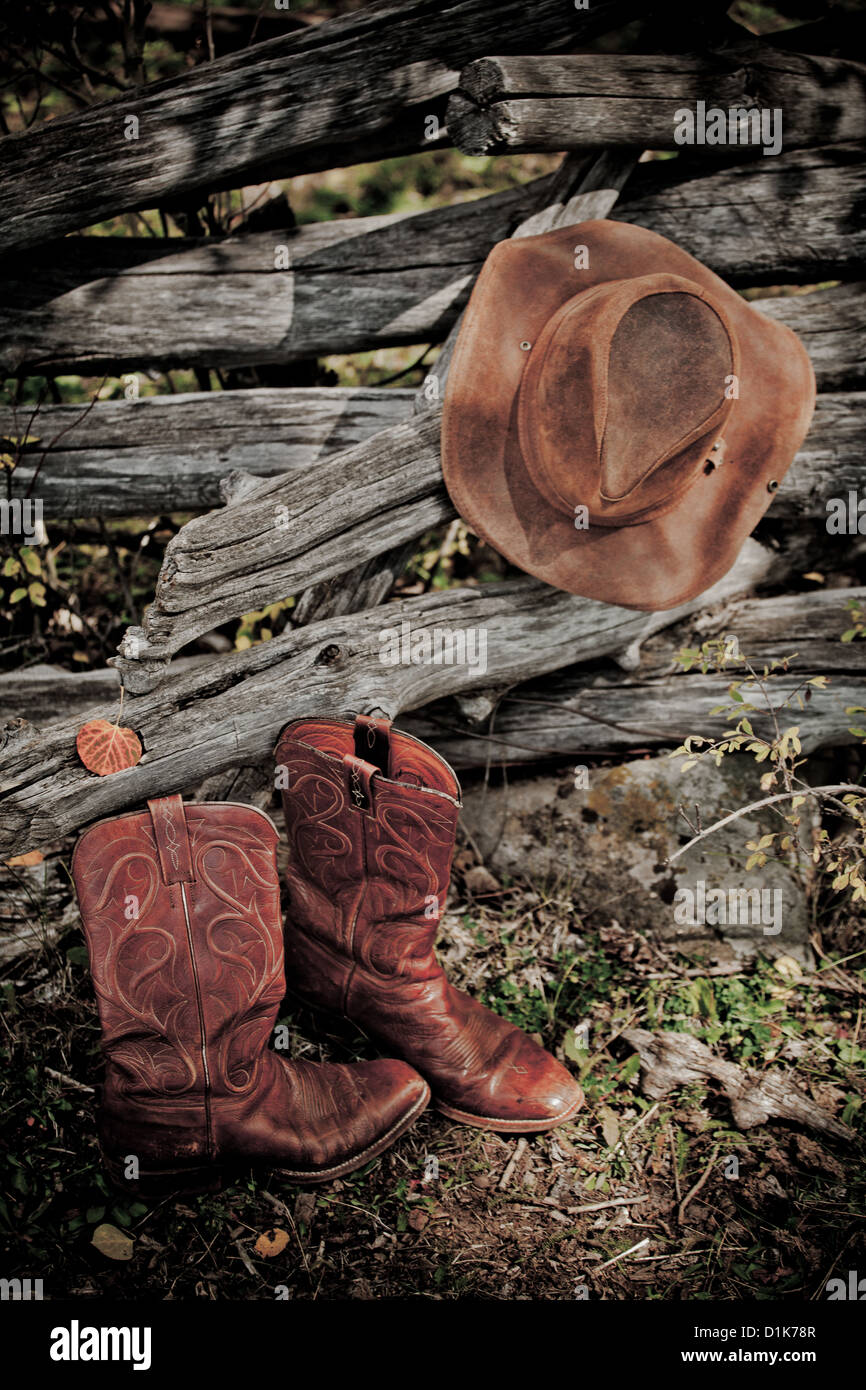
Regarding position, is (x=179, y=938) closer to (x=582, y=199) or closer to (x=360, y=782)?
(x=360, y=782)

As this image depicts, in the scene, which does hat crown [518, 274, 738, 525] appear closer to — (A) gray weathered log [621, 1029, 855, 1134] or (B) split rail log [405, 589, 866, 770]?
(B) split rail log [405, 589, 866, 770]

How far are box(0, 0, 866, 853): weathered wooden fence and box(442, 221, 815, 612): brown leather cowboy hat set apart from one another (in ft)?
0.72

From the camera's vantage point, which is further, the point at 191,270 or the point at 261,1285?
the point at 191,270

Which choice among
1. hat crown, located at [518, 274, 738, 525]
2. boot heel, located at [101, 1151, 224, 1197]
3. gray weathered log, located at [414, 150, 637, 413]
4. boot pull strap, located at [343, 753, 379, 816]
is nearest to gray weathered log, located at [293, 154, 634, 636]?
gray weathered log, located at [414, 150, 637, 413]

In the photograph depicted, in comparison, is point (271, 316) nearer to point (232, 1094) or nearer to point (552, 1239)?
point (232, 1094)

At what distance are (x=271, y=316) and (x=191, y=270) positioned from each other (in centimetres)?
31

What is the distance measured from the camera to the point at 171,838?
2.32 m

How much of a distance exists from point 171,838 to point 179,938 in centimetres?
26

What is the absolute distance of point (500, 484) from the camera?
8.81 feet

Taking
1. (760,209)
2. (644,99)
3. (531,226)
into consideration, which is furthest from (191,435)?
→ (760,209)

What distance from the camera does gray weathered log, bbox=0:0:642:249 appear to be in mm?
2740

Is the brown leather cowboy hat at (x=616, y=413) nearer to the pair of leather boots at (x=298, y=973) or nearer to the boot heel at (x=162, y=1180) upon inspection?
the pair of leather boots at (x=298, y=973)

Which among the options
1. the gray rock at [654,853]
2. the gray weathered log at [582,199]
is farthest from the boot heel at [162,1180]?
the gray weathered log at [582,199]

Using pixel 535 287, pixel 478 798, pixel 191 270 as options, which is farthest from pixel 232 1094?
pixel 191 270
